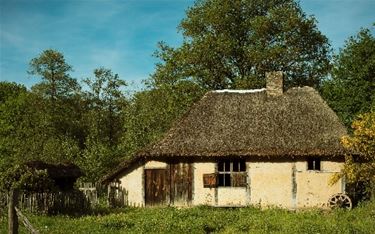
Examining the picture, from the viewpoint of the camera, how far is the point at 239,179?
24.1 m

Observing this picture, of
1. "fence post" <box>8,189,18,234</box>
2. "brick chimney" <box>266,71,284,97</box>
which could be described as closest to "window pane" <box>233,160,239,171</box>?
"brick chimney" <box>266,71,284,97</box>

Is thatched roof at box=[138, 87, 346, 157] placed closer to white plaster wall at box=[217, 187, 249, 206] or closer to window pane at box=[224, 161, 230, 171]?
window pane at box=[224, 161, 230, 171]

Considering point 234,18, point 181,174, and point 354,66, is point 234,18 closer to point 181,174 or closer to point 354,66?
point 354,66

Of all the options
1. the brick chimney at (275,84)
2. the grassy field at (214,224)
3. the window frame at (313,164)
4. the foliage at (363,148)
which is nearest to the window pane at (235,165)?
the window frame at (313,164)

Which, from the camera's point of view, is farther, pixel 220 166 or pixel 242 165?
pixel 220 166

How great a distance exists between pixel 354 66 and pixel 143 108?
1633 centimetres

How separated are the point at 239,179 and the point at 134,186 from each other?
18.0 feet

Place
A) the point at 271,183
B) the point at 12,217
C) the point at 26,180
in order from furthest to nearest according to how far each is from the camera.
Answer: the point at 271,183 < the point at 26,180 < the point at 12,217

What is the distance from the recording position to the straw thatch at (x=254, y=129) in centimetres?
2359

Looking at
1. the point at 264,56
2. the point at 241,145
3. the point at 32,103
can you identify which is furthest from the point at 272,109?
the point at 32,103

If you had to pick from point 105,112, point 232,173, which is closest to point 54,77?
point 105,112

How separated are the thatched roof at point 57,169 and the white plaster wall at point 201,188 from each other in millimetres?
6031

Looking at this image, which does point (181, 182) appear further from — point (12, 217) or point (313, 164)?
point (12, 217)

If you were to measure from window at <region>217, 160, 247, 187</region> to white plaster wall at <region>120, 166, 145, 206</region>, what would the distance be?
162 inches
